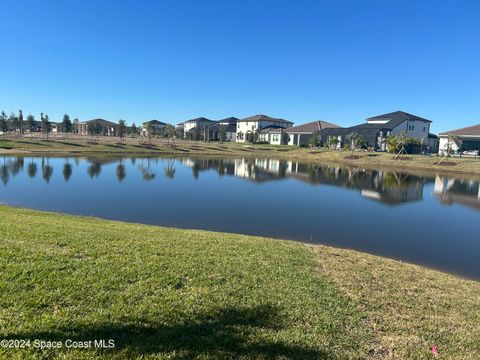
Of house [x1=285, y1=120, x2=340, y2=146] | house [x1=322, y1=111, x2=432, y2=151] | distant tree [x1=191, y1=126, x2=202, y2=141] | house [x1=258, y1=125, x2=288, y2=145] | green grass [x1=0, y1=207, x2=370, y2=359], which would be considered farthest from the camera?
distant tree [x1=191, y1=126, x2=202, y2=141]

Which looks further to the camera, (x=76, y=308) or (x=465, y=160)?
(x=465, y=160)

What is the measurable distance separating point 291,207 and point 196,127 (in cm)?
11177

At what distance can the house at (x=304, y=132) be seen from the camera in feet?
337

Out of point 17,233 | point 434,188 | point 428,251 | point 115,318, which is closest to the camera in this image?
point 115,318

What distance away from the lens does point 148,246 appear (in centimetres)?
885

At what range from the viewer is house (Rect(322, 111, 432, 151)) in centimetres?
8519

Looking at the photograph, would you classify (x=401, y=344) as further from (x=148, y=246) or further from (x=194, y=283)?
(x=148, y=246)

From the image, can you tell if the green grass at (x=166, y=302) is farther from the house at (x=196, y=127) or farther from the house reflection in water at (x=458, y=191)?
the house at (x=196, y=127)

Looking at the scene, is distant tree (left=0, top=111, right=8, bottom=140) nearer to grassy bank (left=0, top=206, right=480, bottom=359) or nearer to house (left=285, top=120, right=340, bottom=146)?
house (left=285, top=120, right=340, bottom=146)

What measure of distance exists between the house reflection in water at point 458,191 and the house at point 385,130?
4000 centimetres

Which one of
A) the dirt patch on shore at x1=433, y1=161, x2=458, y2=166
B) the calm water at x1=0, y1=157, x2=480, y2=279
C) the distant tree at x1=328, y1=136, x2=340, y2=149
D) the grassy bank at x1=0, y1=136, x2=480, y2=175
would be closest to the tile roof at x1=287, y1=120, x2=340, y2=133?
the distant tree at x1=328, y1=136, x2=340, y2=149

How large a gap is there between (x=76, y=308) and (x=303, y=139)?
102 m

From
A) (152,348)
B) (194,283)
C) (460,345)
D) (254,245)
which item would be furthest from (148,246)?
(460,345)

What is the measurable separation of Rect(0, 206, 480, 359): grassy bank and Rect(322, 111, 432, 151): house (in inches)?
3197
